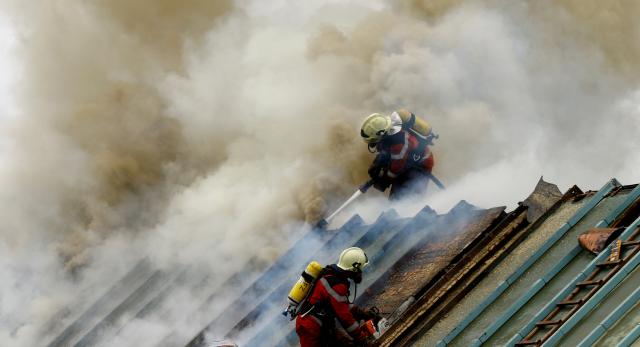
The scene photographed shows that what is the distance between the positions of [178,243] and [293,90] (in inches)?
117

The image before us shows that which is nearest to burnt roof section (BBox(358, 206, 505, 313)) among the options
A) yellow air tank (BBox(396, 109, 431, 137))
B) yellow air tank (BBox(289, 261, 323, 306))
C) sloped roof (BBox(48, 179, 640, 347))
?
sloped roof (BBox(48, 179, 640, 347))

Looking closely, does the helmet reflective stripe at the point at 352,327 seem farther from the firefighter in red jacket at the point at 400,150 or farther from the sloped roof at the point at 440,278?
the firefighter in red jacket at the point at 400,150

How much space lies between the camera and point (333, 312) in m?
5.37

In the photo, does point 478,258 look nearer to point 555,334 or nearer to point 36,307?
point 555,334

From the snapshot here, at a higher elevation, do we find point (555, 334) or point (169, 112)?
point (169, 112)

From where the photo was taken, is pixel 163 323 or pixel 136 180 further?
pixel 136 180

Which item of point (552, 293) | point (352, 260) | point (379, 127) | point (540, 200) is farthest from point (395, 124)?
point (552, 293)

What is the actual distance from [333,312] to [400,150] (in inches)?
123

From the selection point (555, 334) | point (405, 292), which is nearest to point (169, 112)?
point (405, 292)

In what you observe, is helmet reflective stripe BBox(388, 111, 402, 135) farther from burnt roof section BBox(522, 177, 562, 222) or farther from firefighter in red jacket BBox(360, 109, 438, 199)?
burnt roof section BBox(522, 177, 562, 222)

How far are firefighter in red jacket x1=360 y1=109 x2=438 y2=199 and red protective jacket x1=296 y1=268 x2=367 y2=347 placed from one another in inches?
112

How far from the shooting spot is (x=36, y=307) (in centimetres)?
1134

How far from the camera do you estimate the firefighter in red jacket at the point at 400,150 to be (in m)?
8.09

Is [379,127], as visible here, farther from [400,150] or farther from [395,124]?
[400,150]
